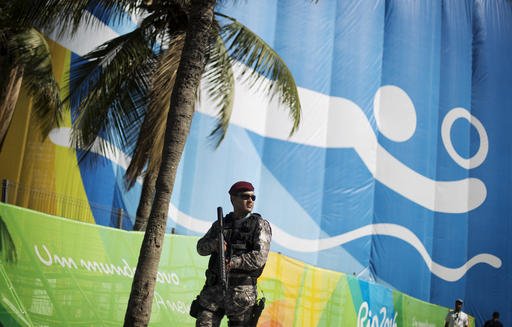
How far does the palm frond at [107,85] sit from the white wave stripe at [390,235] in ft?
29.5

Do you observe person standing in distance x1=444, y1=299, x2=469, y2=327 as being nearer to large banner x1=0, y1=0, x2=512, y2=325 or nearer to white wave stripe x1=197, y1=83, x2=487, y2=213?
large banner x1=0, y1=0, x2=512, y2=325

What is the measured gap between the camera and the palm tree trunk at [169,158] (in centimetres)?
741

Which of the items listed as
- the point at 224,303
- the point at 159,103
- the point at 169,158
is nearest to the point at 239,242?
the point at 224,303

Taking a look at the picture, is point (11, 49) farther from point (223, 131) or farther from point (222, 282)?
point (222, 282)

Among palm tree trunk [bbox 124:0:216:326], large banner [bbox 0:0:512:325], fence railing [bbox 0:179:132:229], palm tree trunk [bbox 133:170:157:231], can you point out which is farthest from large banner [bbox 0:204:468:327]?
large banner [bbox 0:0:512:325]

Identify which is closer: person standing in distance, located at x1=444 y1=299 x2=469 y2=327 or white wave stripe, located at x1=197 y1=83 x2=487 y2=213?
person standing in distance, located at x1=444 y1=299 x2=469 y2=327

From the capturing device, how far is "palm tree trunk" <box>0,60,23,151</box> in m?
14.0

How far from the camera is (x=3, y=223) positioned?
23.3 feet

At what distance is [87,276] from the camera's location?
8000 mm

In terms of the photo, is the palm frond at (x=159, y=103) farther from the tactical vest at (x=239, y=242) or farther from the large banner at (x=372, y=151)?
the tactical vest at (x=239, y=242)

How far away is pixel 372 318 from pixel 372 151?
794 cm

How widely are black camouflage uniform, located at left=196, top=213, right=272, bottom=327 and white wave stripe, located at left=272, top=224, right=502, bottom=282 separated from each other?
1408cm

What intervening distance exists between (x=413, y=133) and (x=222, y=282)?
18592 millimetres

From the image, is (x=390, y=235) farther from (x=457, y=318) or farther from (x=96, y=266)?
(x=96, y=266)
